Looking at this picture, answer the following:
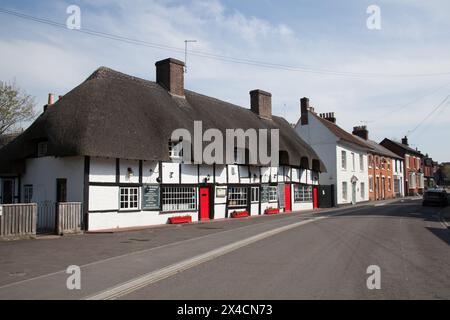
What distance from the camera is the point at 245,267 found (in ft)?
29.1

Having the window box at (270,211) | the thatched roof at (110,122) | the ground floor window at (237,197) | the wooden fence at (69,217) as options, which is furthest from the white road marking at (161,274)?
the window box at (270,211)

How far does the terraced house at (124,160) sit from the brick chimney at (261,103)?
302 inches

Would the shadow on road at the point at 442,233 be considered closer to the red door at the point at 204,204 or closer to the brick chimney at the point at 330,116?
the red door at the point at 204,204

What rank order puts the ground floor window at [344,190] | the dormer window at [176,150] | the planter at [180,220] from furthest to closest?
the ground floor window at [344,190] → the dormer window at [176,150] → the planter at [180,220]

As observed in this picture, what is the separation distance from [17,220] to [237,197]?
43.9ft

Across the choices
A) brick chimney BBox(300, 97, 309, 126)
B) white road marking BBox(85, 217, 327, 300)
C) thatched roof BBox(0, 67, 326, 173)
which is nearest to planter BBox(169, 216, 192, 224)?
thatched roof BBox(0, 67, 326, 173)

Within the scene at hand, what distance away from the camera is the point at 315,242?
12.6 m

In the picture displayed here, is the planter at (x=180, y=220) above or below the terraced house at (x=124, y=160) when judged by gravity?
below

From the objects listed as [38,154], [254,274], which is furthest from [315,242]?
[38,154]

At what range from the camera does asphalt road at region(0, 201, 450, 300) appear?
6.81 meters

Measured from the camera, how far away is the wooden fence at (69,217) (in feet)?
52.3
